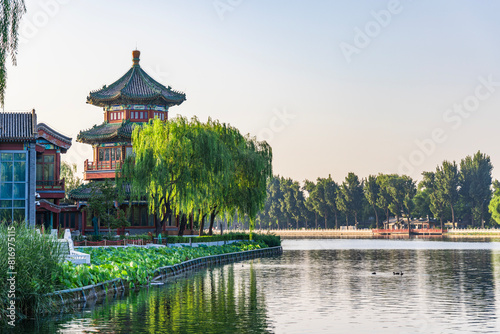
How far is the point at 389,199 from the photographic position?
452 feet

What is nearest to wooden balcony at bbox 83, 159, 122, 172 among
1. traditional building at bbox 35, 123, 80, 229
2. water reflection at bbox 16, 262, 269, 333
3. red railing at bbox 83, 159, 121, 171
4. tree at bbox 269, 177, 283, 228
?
red railing at bbox 83, 159, 121, 171

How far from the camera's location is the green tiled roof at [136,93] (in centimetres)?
6256

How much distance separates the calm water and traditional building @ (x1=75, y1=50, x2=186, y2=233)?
26.6m

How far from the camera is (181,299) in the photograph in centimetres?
2511

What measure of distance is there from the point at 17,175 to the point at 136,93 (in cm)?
2553

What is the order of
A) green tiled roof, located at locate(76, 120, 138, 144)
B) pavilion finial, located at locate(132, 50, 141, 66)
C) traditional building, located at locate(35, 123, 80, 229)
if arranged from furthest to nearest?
pavilion finial, located at locate(132, 50, 141, 66)
green tiled roof, located at locate(76, 120, 138, 144)
traditional building, located at locate(35, 123, 80, 229)

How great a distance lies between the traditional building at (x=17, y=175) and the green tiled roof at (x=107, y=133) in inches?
846

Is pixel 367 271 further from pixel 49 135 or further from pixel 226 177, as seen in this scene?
pixel 49 135

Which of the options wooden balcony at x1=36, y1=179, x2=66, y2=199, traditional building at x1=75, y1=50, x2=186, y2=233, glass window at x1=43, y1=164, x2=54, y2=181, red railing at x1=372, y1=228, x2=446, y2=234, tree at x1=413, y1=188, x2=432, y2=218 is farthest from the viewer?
tree at x1=413, y1=188, x2=432, y2=218

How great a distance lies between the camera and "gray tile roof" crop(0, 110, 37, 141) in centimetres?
3872

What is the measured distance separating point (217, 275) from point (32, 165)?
12425 mm

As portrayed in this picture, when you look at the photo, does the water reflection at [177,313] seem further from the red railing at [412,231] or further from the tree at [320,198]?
the tree at [320,198]

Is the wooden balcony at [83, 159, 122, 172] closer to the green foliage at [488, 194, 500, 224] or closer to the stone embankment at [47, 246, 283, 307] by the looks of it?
the stone embankment at [47, 246, 283, 307]

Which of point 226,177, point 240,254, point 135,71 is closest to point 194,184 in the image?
point 226,177
